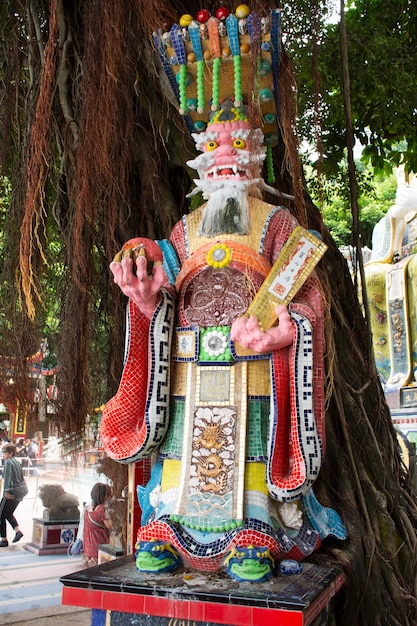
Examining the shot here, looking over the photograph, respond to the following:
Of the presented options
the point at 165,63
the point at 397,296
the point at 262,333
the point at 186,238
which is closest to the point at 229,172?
the point at 186,238

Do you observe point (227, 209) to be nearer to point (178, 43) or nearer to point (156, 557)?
point (178, 43)

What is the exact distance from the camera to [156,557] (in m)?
2.07

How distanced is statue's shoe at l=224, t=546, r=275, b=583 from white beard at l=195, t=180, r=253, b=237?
1178 mm

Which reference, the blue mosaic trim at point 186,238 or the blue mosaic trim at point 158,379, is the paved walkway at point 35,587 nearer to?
the blue mosaic trim at point 158,379

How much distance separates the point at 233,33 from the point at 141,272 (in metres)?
0.98

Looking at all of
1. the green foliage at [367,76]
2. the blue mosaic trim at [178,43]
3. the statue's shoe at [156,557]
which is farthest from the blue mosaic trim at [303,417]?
the green foliage at [367,76]

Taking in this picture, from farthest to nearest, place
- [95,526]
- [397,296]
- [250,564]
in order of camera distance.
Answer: [397,296], [95,526], [250,564]

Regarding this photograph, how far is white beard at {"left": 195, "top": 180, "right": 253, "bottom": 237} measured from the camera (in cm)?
240

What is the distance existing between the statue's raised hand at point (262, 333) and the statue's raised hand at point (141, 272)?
1.17 feet

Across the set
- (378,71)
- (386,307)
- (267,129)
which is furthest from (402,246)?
(267,129)

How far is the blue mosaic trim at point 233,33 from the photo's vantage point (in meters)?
2.29

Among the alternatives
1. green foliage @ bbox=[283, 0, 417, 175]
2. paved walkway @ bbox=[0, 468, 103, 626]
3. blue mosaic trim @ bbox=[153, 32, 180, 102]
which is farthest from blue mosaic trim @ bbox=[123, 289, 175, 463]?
green foliage @ bbox=[283, 0, 417, 175]

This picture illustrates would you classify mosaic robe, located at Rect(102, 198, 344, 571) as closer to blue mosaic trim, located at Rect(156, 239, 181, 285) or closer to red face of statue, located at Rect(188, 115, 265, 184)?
blue mosaic trim, located at Rect(156, 239, 181, 285)

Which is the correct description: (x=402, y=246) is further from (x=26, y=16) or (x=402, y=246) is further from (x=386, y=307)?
(x=26, y=16)
